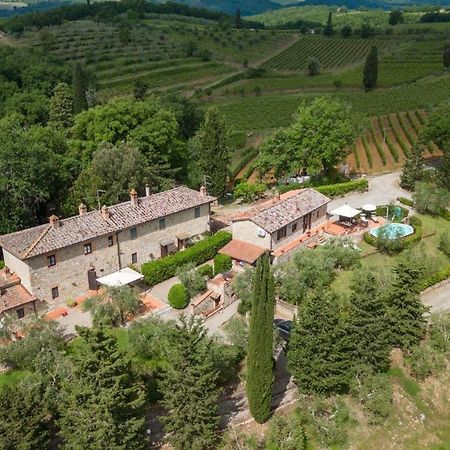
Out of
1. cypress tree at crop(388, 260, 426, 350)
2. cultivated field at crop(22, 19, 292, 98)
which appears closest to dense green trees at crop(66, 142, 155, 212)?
cypress tree at crop(388, 260, 426, 350)

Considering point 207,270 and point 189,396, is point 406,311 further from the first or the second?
point 207,270

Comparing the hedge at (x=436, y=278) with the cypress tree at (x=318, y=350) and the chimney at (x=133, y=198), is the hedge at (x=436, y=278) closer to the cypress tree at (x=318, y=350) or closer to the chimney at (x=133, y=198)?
the cypress tree at (x=318, y=350)

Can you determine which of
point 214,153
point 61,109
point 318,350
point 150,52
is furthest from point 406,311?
point 150,52

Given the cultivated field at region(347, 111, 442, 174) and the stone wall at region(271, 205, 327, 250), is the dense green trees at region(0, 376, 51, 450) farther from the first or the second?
the cultivated field at region(347, 111, 442, 174)

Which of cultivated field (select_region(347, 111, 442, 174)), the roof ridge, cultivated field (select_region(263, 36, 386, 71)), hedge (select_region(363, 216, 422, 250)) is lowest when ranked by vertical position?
cultivated field (select_region(263, 36, 386, 71))

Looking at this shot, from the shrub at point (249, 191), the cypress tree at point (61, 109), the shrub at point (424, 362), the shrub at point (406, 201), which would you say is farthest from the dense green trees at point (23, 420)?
the cypress tree at point (61, 109)
